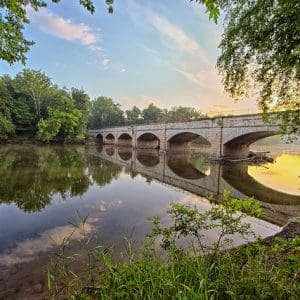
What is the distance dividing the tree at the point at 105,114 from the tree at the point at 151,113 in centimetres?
741

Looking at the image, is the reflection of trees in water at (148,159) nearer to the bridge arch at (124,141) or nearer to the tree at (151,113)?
the bridge arch at (124,141)

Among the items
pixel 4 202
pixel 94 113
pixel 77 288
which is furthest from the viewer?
pixel 94 113

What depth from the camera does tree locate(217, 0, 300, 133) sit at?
4832 mm

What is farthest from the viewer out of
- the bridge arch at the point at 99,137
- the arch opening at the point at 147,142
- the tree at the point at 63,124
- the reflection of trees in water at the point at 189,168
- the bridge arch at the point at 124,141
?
the bridge arch at the point at 99,137

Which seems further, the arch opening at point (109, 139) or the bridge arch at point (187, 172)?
the arch opening at point (109, 139)

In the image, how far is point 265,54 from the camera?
5555 mm

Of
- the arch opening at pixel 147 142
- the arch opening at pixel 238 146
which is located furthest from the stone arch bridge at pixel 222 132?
the arch opening at pixel 147 142

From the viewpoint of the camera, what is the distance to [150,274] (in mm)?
2248

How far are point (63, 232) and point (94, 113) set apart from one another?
7914 centimetres

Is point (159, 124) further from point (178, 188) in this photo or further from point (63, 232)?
point (63, 232)

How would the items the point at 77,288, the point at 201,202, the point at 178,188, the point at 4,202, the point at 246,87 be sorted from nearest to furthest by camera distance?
the point at 77,288
the point at 246,87
the point at 4,202
the point at 201,202
the point at 178,188

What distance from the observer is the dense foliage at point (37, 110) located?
131ft

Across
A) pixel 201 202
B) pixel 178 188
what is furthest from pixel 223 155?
pixel 201 202

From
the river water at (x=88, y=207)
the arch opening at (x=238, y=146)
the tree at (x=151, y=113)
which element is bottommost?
the river water at (x=88, y=207)
